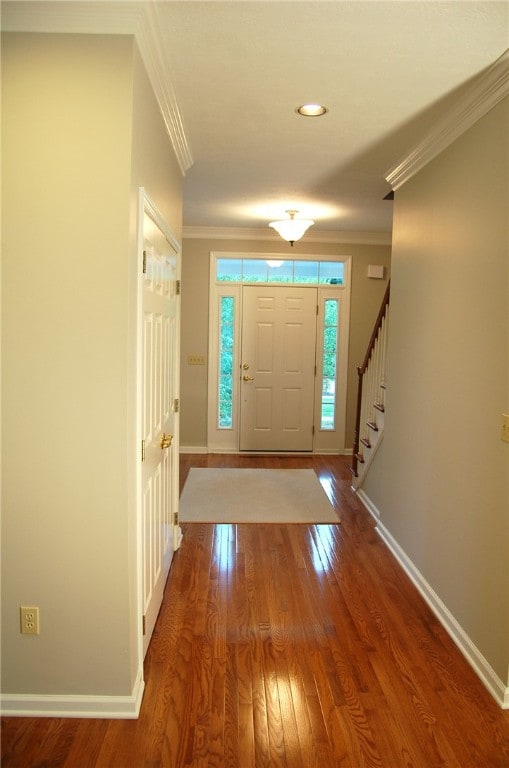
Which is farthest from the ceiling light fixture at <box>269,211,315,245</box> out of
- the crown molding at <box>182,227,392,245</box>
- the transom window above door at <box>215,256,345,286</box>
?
the transom window above door at <box>215,256,345,286</box>

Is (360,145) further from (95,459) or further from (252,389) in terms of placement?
(252,389)

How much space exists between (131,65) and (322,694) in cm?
248

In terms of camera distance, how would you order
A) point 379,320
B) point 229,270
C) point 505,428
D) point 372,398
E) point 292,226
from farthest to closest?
point 229,270, point 292,226, point 372,398, point 379,320, point 505,428

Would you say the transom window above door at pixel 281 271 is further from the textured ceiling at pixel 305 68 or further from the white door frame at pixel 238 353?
the textured ceiling at pixel 305 68

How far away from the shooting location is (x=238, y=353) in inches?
232

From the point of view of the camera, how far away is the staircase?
12.7 ft

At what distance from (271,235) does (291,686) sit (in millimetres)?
4682

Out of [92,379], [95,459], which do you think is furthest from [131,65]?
[95,459]

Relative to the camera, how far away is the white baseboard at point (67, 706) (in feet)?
6.09

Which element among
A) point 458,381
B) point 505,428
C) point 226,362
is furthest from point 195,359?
point 505,428

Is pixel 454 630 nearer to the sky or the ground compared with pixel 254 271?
nearer to the ground

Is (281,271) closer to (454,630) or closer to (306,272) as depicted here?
(306,272)

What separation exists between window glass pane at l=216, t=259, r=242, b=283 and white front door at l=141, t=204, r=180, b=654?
2.77 meters

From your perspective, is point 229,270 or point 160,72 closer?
point 160,72
